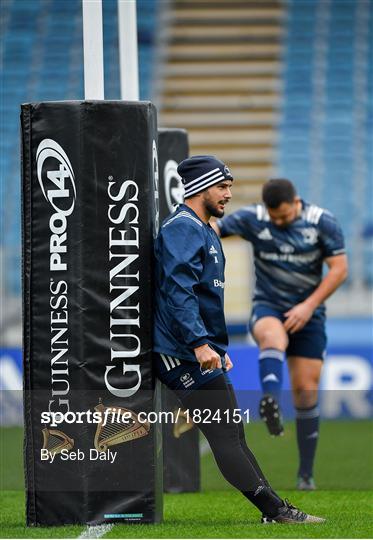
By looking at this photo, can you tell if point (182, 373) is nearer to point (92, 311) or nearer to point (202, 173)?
point (92, 311)

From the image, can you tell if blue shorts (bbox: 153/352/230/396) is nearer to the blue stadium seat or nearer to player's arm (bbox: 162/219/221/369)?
player's arm (bbox: 162/219/221/369)

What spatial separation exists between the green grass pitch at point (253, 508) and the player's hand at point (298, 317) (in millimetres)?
1010

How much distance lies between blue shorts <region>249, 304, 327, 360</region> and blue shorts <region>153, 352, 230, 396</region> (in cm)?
235

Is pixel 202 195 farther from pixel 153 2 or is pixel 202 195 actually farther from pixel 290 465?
pixel 153 2

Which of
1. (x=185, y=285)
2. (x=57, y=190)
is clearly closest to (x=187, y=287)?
(x=185, y=285)

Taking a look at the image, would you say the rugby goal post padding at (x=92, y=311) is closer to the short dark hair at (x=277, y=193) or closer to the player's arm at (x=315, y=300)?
the short dark hair at (x=277, y=193)

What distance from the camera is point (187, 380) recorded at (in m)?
5.59

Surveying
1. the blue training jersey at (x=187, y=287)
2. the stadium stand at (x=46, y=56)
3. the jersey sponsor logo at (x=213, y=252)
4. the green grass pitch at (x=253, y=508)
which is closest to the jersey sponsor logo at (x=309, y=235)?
the green grass pitch at (x=253, y=508)

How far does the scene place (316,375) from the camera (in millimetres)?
7914

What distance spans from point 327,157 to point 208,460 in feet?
28.5

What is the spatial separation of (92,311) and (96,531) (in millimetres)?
980

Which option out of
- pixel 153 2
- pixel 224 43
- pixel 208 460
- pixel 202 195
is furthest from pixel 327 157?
pixel 202 195

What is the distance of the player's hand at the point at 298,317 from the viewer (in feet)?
25.5

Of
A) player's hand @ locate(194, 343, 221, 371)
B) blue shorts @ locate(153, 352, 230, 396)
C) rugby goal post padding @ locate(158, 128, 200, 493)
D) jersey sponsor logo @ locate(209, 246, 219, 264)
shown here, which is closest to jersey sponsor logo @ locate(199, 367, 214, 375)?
blue shorts @ locate(153, 352, 230, 396)
